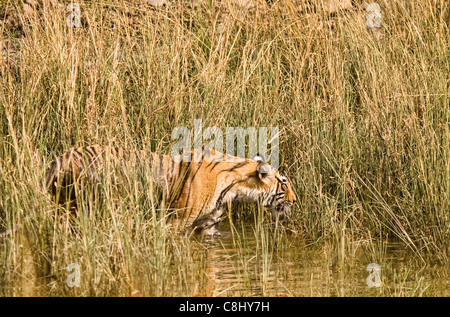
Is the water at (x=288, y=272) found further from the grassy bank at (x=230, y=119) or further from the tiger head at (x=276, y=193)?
the tiger head at (x=276, y=193)

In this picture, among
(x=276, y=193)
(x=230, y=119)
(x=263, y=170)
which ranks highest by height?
(x=230, y=119)

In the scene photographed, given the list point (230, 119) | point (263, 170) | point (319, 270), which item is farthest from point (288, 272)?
point (230, 119)

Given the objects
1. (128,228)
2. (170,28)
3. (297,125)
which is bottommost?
(128,228)

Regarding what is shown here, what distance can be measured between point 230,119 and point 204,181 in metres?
1.07

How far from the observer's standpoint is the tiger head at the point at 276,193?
5.81 metres

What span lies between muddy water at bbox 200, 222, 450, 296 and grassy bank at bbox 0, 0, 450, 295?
9 cm

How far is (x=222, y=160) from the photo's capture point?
19.2 ft

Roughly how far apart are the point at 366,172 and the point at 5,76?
117 inches

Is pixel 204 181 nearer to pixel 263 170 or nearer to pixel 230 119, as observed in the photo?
pixel 263 170

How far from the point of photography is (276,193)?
5875 millimetres

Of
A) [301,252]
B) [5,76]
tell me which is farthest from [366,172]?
[5,76]

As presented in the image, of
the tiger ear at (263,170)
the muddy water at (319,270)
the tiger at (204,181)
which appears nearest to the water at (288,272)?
the muddy water at (319,270)

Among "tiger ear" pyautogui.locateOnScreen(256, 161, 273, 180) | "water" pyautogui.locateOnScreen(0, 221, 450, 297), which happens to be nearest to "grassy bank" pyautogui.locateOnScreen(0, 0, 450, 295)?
"water" pyautogui.locateOnScreen(0, 221, 450, 297)

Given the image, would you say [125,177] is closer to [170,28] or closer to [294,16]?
[170,28]
